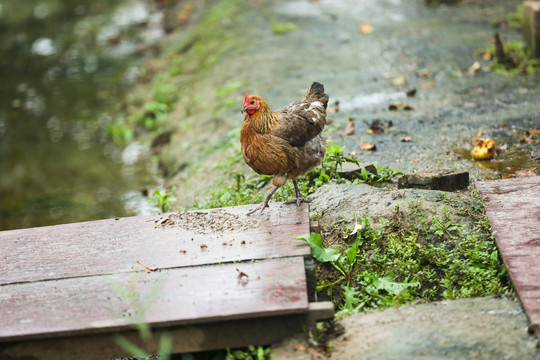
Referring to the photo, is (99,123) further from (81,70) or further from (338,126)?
(338,126)

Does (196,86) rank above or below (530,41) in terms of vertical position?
below

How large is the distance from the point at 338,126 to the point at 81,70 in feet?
24.5

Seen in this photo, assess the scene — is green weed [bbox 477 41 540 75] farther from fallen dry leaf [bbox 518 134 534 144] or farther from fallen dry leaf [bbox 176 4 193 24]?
fallen dry leaf [bbox 176 4 193 24]

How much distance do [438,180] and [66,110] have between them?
7.93 meters

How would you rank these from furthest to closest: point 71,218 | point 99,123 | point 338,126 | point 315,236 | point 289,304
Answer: point 99,123 < point 71,218 < point 338,126 < point 315,236 < point 289,304

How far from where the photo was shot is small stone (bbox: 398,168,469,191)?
180 inches

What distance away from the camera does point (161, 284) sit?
11.4 feet

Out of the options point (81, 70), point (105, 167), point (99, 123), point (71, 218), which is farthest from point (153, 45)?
point (71, 218)

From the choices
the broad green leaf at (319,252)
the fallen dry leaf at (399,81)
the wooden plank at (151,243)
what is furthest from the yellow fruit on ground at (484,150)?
the fallen dry leaf at (399,81)

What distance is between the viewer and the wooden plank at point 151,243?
3.71 metres

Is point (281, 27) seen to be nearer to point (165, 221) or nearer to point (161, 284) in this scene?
point (165, 221)

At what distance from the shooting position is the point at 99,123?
9898 millimetres

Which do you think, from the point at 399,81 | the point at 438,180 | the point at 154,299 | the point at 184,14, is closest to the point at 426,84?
the point at 399,81

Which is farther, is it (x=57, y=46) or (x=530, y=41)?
(x=57, y=46)
